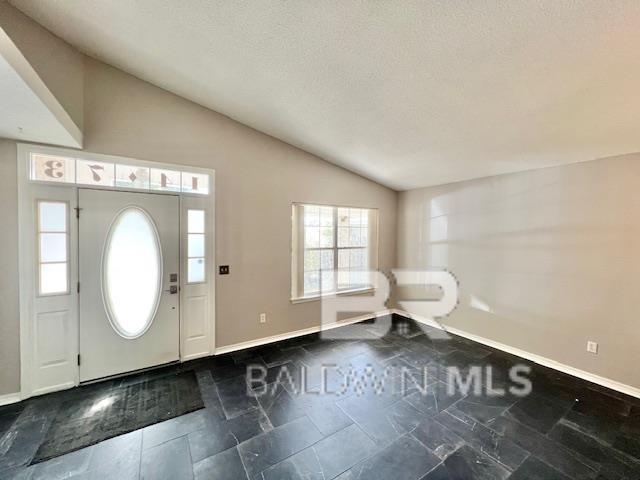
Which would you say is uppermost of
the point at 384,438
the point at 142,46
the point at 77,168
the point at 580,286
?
the point at 142,46

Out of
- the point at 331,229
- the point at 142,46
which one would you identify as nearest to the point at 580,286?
the point at 331,229

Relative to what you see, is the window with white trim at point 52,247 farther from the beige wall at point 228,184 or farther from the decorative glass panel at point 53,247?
the beige wall at point 228,184

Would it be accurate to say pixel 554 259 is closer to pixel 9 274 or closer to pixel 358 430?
pixel 358 430

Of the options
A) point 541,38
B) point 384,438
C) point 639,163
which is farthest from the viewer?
point 639,163

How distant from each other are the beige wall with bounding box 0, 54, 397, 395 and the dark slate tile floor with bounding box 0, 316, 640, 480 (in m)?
0.74

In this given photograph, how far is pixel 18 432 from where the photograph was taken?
1965mm

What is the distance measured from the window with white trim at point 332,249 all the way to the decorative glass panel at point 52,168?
2439mm

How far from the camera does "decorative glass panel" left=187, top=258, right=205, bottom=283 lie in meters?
3.07

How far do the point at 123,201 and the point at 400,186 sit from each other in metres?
4.03

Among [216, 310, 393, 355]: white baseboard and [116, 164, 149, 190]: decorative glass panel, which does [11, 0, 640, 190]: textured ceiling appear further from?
[216, 310, 393, 355]: white baseboard

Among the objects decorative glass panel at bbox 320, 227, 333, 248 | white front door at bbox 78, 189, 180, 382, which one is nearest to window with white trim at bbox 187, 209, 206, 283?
white front door at bbox 78, 189, 180, 382

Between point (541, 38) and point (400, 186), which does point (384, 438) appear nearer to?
point (541, 38)

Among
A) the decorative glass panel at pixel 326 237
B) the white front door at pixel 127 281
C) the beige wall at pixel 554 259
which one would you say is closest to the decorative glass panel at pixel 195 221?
the white front door at pixel 127 281

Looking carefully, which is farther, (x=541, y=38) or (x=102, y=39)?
(x=102, y=39)
